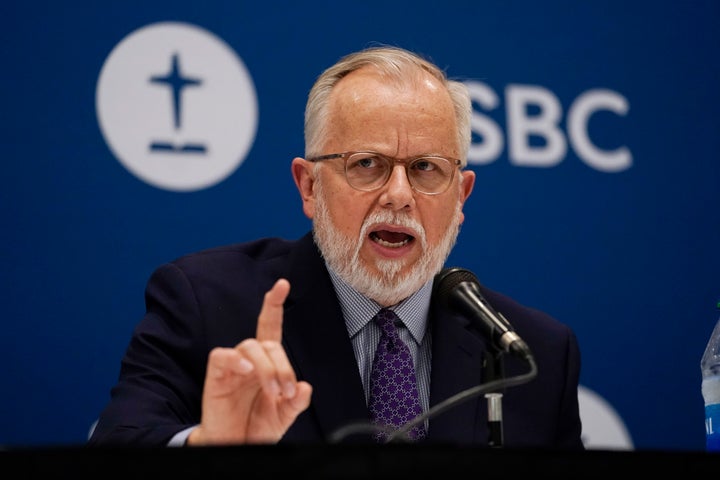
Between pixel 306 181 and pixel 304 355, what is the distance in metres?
0.57

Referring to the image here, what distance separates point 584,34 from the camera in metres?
3.77

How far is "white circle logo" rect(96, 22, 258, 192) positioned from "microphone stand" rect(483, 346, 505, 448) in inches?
61.7

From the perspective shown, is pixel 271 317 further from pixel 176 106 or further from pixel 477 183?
pixel 477 183

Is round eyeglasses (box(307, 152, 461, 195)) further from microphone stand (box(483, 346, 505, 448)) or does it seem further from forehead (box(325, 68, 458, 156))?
microphone stand (box(483, 346, 505, 448))

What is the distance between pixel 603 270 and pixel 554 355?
3.62ft

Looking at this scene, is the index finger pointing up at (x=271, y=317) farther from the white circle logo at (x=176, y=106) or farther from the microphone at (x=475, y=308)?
the white circle logo at (x=176, y=106)

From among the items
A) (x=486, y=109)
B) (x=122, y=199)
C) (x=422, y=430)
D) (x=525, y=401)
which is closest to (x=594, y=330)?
(x=486, y=109)

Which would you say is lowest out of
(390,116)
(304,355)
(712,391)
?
(712,391)

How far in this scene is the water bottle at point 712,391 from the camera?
7.64 feet

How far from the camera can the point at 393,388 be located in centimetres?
242

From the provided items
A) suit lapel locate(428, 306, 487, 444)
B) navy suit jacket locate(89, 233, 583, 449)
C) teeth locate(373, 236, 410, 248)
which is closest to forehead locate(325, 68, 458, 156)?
teeth locate(373, 236, 410, 248)

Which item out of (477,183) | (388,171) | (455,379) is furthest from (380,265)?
(477,183)

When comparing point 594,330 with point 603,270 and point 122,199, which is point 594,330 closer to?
point 603,270

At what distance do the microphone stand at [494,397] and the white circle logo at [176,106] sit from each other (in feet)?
5.14
